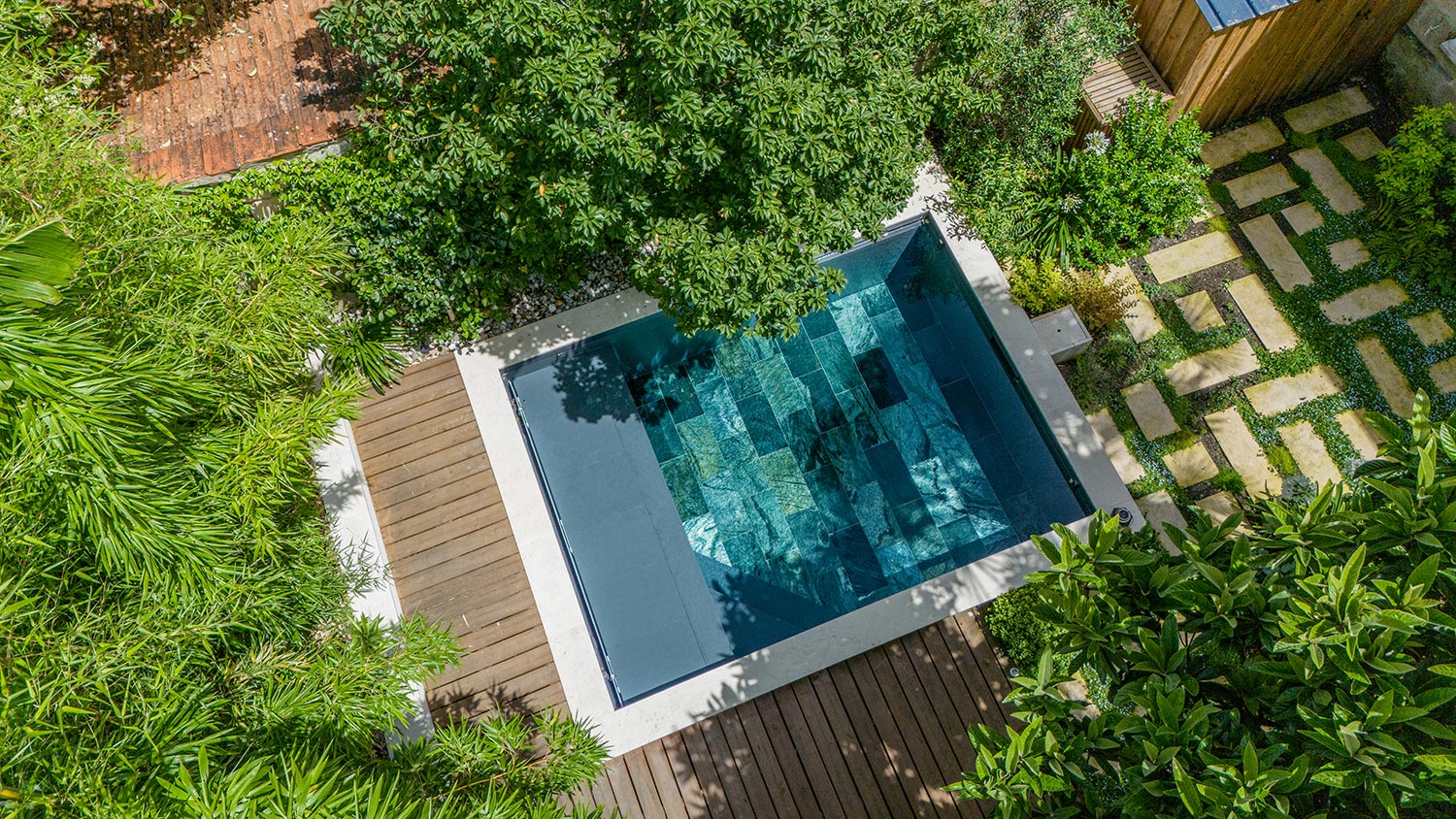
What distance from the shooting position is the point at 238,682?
5242 millimetres

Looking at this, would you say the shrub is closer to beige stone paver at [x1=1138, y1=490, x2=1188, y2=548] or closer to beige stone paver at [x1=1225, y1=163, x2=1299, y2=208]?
beige stone paver at [x1=1225, y1=163, x2=1299, y2=208]

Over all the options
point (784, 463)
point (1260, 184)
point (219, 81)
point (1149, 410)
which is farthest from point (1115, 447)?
point (219, 81)

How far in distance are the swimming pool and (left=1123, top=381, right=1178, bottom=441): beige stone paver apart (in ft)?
3.80

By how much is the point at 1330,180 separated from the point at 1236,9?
2.66 meters

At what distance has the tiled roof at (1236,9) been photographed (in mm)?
7836

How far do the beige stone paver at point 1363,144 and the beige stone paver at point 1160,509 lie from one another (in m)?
4.86

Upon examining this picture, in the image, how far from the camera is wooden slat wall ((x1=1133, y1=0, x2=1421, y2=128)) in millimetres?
8234

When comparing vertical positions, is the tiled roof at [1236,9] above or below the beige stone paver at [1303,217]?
above

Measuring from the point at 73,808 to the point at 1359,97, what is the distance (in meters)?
13.3

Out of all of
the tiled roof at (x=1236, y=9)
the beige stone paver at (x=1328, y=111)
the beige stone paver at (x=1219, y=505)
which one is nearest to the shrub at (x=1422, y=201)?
the beige stone paver at (x=1328, y=111)

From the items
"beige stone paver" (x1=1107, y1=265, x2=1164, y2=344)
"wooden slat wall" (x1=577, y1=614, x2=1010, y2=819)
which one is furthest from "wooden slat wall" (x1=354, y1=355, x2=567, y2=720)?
"beige stone paver" (x1=1107, y1=265, x2=1164, y2=344)

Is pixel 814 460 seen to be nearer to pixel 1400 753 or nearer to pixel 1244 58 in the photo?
pixel 1400 753

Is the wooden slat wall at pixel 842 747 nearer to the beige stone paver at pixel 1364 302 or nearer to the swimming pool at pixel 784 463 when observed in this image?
the swimming pool at pixel 784 463

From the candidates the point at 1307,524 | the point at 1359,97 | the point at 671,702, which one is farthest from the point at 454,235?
the point at 1359,97
